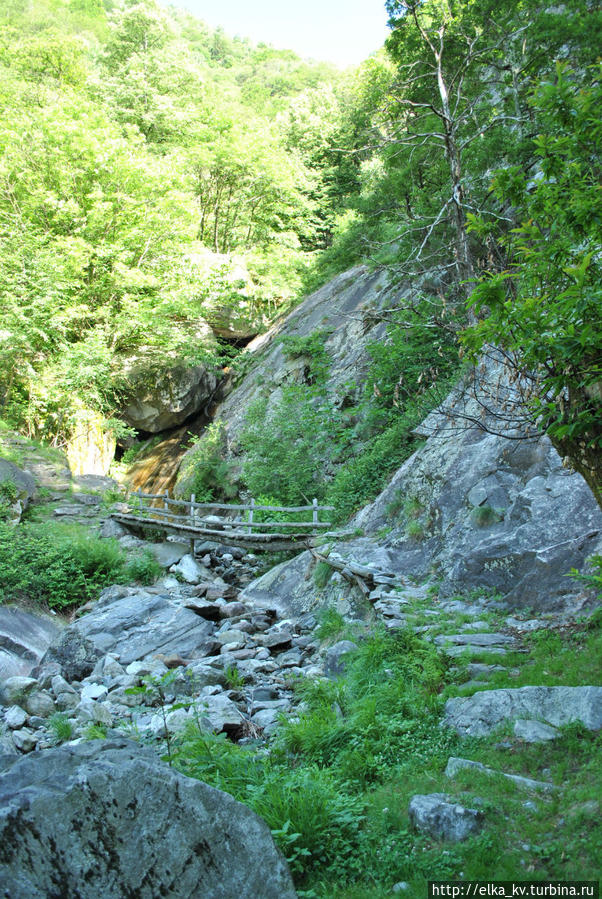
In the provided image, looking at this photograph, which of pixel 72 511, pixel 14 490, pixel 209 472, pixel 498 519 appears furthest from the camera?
pixel 209 472

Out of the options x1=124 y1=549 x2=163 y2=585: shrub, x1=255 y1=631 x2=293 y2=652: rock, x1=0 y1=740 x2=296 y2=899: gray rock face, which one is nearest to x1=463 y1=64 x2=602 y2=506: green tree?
x1=0 y1=740 x2=296 y2=899: gray rock face

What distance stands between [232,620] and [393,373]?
6167 mm

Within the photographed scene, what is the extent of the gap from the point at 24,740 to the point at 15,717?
2.22ft

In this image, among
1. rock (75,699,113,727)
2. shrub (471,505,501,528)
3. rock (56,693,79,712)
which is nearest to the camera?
rock (75,699,113,727)

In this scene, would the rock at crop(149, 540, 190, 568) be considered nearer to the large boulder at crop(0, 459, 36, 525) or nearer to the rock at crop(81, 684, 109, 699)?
the large boulder at crop(0, 459, 36, 525)

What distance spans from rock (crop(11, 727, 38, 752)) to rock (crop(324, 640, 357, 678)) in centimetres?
277

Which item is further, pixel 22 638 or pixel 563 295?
pixel 22 638

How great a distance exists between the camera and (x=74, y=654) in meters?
7.74

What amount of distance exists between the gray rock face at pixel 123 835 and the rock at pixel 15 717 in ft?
12.0

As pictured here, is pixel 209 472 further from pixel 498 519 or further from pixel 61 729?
pixel 61 729

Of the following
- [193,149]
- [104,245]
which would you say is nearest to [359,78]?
[193,149]

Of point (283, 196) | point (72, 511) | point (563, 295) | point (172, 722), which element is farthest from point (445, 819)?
point (283, 196)

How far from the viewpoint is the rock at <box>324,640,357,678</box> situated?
18.7ft

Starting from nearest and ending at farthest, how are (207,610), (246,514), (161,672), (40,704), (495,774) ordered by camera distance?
(495,774) → (40,704) → (161,672) → (207,610) → (246,514)
